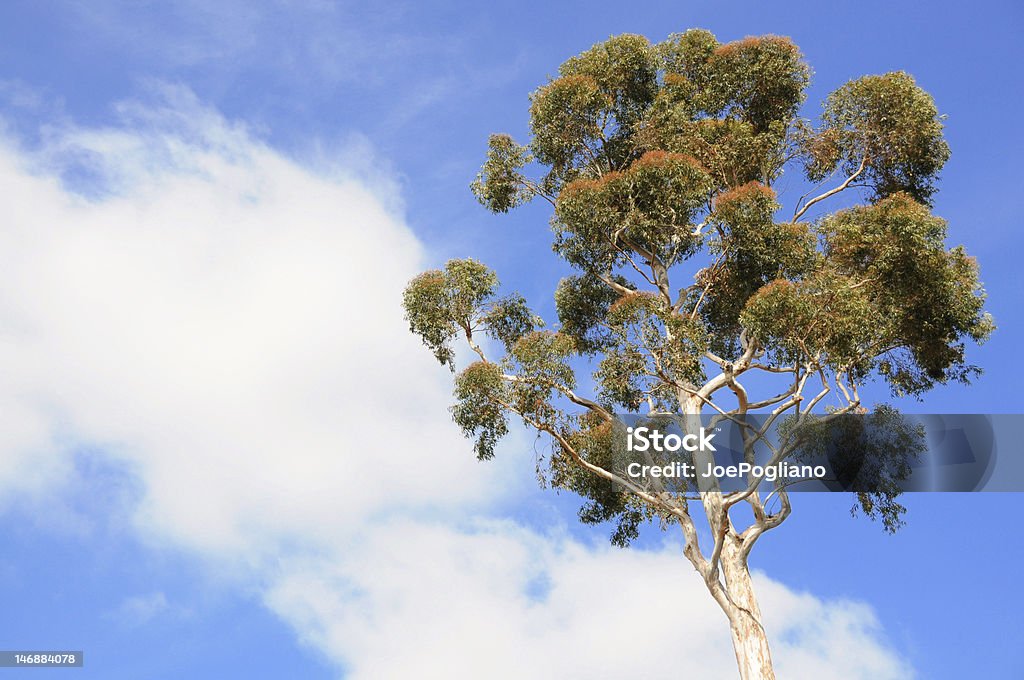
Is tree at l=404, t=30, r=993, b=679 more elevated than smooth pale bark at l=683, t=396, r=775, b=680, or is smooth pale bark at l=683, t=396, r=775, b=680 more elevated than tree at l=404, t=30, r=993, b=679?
tree at l=404, t=30, r=993, b=679

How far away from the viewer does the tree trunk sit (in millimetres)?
14880

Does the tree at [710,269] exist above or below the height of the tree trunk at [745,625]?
above

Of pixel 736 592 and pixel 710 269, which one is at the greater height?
pixel 710 269

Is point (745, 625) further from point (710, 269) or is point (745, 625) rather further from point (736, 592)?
point (710, 269)

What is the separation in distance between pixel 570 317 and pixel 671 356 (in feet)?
16.2

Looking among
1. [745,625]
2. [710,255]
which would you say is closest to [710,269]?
[710,255]

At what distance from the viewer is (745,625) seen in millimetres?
Answer: 15133

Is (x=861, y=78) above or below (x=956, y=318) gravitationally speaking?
above

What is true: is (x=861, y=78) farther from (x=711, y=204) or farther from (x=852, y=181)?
(x=711, y=204)

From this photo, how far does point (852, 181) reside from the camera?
65.6 feet

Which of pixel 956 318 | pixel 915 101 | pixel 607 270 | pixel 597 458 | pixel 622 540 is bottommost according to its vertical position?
pixel 622 540

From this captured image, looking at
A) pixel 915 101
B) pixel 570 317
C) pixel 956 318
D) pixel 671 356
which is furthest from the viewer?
pixel 570 317

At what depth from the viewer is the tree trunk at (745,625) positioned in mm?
14880

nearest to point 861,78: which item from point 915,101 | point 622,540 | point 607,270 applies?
point 915,101
